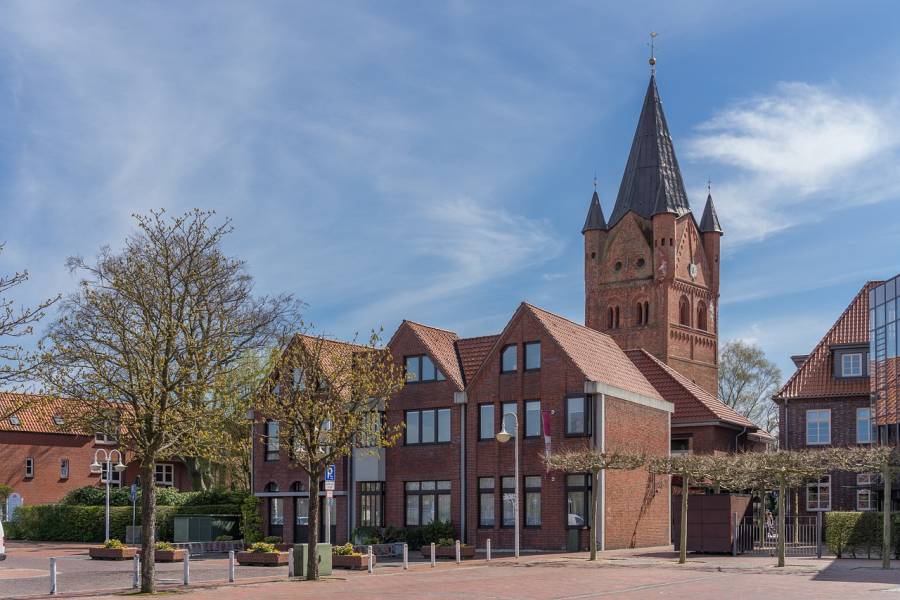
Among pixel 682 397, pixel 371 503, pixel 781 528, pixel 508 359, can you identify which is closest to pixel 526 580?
pixel 781 528

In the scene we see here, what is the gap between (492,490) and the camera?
1690 inches

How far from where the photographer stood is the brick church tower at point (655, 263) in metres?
93.4

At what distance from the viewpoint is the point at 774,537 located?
48000mm

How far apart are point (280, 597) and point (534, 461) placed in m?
20.4

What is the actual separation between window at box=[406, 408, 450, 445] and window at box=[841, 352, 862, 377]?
62.8 feet

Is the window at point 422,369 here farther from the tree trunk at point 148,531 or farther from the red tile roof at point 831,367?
the tree trunk at point 148,531

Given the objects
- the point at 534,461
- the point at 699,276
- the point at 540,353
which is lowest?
the point at 534,461

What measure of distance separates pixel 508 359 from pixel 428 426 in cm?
456

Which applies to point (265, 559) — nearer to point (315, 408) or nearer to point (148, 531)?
point (315, 408)

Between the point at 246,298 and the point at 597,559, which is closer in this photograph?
the point at 597,559

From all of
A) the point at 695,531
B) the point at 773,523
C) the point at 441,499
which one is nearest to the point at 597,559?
the point at 695,531

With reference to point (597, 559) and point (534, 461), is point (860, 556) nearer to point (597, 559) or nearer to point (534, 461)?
point (597, 559)

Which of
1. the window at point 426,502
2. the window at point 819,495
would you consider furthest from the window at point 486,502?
the window at point 819,495

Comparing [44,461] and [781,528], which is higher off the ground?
[781,528]
